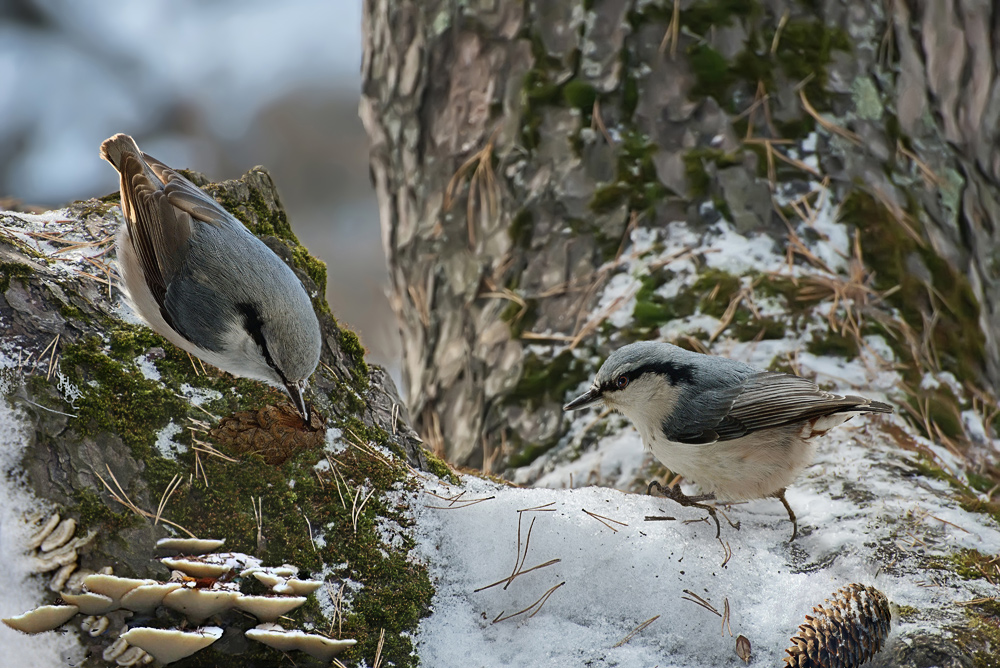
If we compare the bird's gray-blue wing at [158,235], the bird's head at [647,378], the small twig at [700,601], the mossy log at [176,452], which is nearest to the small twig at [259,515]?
the mossy log at [176,452]

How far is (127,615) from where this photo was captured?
1.67 metres

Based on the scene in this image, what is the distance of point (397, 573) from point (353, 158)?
19.5ft

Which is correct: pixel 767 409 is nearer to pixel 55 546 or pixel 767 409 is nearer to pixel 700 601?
pixel 700 601

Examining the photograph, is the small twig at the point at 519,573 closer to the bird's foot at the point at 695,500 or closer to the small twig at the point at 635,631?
the small twig at the point at 635,631

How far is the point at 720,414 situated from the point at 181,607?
1.61m

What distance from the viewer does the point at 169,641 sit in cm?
154

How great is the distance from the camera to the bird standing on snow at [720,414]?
2332mm

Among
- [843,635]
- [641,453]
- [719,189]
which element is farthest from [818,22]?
[843,635]

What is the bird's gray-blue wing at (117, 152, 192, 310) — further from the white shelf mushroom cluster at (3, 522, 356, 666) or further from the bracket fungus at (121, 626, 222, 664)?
the bracket fungus at (121, 626, 222, 664)

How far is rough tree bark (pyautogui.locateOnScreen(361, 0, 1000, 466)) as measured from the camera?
11.2ft

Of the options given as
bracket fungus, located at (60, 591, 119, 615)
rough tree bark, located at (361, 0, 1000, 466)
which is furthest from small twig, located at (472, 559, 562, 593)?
rough tree bark, located at (361, 0, 1000, 466)

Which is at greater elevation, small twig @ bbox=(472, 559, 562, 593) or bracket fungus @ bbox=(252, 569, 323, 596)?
bracket fungus @ bbox=(252, 569, 323, 596)

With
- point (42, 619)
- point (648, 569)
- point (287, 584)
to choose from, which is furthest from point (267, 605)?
point (648, 569)

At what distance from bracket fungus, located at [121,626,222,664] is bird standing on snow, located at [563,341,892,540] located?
1.29m
